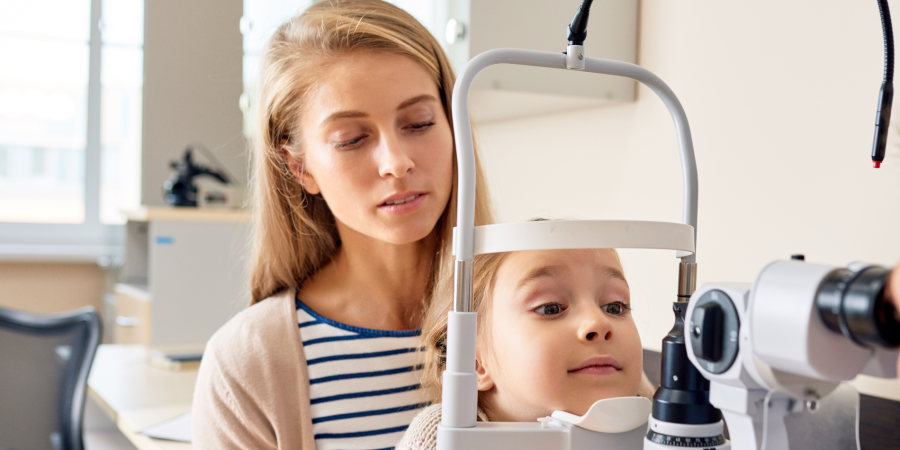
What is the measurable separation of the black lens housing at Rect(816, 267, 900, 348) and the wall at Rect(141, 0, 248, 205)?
3141mm

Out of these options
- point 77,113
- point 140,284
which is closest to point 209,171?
point 140,284

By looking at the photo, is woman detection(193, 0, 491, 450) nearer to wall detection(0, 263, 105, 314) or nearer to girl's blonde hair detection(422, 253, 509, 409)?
girl's blonde hair detection(422, 253, 509, 409)

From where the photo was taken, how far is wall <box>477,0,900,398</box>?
2.73ft

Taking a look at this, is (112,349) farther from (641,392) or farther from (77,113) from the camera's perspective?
(641,392)

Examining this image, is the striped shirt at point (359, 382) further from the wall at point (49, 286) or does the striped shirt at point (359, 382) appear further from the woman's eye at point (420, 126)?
the wall at point (49, 286)

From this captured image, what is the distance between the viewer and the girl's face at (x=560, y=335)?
0.55m

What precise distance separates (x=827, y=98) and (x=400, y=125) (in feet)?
1.64

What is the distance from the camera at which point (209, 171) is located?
9.83ft

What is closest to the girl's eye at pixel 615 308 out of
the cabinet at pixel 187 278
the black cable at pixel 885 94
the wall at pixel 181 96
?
the black cable at pixel 885 94

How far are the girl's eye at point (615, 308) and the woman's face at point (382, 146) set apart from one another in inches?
11.0

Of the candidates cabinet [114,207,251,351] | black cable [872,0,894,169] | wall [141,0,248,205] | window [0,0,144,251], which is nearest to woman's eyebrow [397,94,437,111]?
black cable [872,0,894,169]

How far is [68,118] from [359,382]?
11.6ft

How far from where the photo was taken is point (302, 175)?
972mm

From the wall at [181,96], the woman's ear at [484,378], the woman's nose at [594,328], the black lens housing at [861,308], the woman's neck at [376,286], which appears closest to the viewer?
the black lens housing at [861,308]
